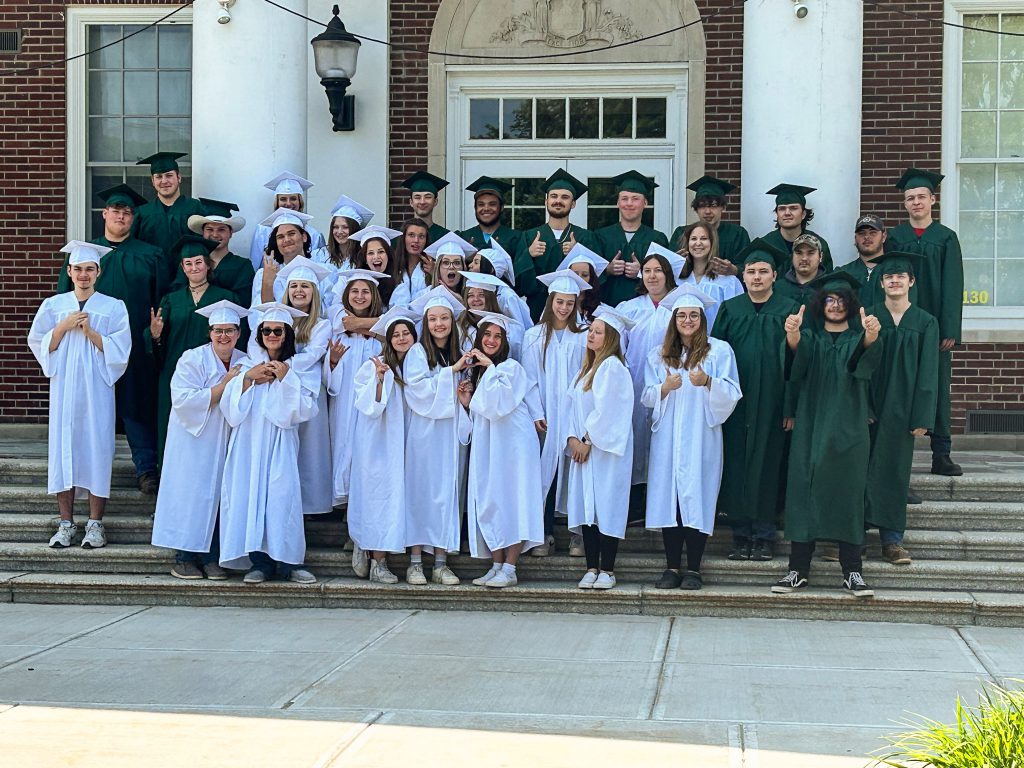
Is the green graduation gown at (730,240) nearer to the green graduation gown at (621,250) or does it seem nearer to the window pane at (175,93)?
the green graduation gown at (621,250)

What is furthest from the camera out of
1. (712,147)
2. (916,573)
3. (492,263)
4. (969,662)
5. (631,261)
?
(712,147)

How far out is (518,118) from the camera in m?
13.6

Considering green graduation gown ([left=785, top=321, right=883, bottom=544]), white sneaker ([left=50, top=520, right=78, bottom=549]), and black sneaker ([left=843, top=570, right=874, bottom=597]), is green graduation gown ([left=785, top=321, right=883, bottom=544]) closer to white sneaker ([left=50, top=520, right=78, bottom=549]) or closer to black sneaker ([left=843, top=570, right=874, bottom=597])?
black sneaker ([left=843, top=570, right=874, bottom=597])

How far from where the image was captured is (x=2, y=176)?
1352 cm

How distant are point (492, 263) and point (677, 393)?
1.60 meters

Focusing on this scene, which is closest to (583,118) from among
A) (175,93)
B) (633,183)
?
(633,183)

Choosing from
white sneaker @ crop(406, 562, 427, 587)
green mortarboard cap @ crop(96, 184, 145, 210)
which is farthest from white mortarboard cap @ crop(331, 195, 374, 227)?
white sneaker @ crop(406, 562, 427, 587)

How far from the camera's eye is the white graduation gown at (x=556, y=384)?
928 cm

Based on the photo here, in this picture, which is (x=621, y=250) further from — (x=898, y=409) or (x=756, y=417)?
(x=898, y=409)

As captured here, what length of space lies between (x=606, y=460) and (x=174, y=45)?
693cm

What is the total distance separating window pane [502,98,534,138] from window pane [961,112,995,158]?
3.95m

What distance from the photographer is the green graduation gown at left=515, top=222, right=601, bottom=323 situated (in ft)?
33.3

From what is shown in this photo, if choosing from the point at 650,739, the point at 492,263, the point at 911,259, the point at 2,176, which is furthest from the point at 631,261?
the point at 2,176

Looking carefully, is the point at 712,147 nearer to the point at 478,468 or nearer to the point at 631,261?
the point at 631,261
